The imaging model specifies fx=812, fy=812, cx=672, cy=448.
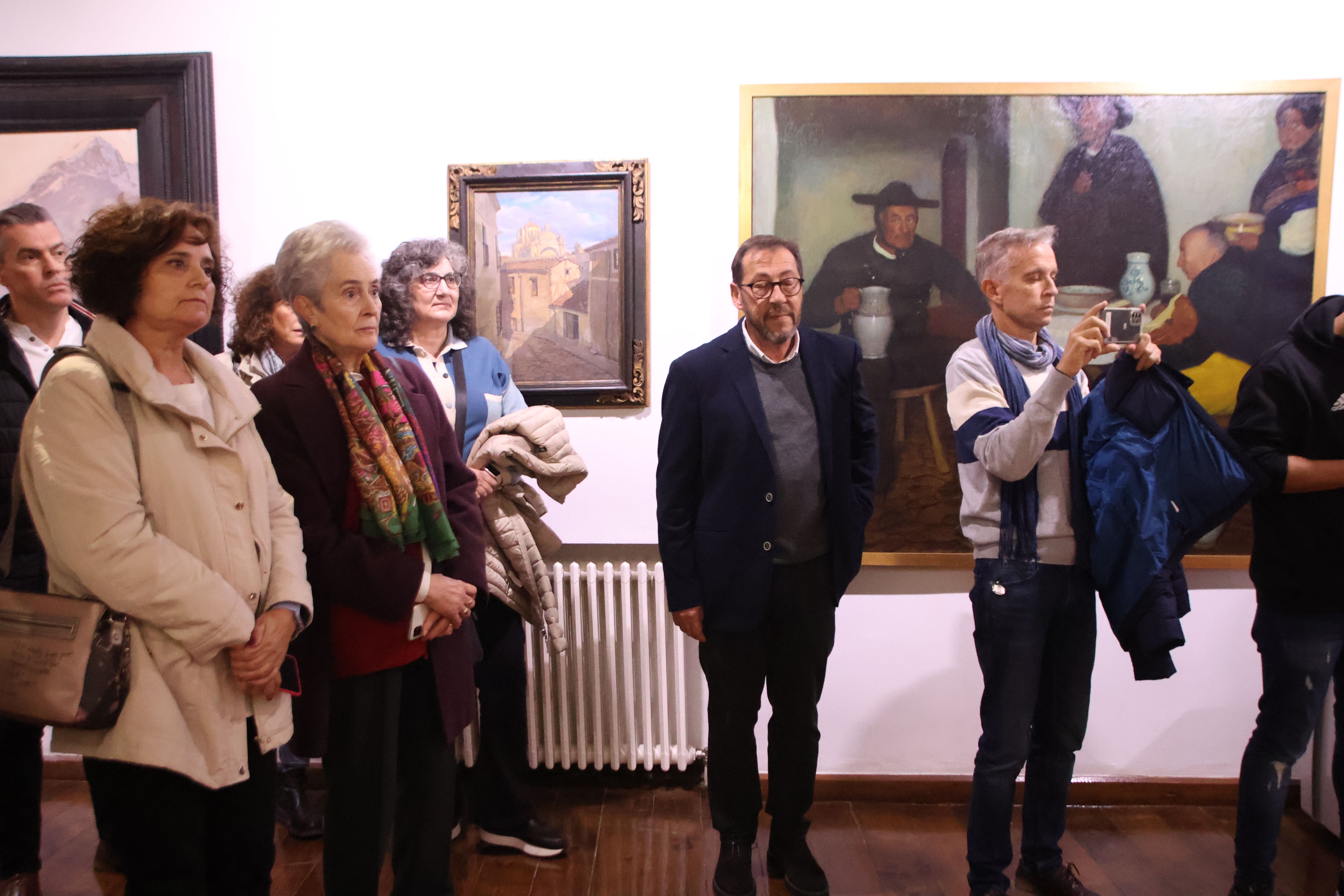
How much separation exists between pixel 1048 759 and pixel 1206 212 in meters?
1.80

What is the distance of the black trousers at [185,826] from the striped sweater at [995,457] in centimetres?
163

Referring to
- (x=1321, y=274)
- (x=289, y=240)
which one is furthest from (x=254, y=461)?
(x=1321, y=274)

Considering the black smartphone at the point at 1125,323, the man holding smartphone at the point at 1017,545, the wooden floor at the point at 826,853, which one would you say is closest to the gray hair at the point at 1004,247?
the man holding smartphone at the point at 1017,545

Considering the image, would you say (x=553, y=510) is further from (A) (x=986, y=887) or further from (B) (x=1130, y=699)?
(B) (x=1130, y=699)

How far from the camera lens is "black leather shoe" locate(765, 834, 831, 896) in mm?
2096

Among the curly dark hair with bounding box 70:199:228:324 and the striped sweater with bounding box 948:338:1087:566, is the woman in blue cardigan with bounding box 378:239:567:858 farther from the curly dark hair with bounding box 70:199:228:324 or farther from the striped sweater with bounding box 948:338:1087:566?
the striped sweater with bounding box 948:338:1087:566

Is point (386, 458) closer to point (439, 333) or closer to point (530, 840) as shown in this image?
point (439, 333)

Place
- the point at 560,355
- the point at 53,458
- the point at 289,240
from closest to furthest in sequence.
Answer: the point at 53,458
the point at 289,240
the point at 560,355

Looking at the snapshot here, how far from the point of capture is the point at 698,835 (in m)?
2.51

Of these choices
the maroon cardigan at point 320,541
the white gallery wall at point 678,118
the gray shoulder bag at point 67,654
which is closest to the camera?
the gray shoulder bag at point 67,654

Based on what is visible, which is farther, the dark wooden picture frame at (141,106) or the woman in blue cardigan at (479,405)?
the dark wooden picture frame at (141,106)

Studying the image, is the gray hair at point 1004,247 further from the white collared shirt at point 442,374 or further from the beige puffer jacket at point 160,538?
the beige puffer jacket at point 160,538

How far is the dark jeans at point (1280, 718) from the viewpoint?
1.94m

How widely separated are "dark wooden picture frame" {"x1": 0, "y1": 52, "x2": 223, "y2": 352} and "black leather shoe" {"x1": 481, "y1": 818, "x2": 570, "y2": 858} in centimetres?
187
